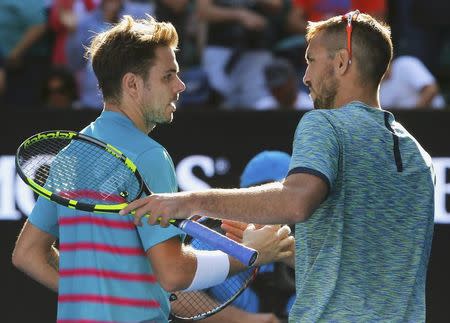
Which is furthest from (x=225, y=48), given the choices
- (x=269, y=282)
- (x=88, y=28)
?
(x=269, y=282)

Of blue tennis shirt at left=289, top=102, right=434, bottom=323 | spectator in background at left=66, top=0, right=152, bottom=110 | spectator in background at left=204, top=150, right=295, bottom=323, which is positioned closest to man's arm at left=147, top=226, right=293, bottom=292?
blue tennis shirt at left=289, top=102, right=434, bottom=323

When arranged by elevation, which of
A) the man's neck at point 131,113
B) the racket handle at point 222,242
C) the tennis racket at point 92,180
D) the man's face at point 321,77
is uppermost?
the man's face at point 321,77

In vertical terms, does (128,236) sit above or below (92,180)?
below

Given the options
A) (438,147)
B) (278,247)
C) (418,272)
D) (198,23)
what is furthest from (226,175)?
(418,272)

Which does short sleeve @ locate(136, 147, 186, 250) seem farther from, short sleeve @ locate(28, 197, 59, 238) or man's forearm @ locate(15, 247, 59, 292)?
man's forearm @ locate(15, 247, 59, 292)

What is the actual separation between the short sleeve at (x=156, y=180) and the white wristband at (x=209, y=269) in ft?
0.47

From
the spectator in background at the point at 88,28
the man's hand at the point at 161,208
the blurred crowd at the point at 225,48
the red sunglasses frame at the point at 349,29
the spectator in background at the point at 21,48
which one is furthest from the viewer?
the spectator in background at the point at 88,28

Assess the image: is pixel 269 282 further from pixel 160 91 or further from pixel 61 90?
pixel 61 90

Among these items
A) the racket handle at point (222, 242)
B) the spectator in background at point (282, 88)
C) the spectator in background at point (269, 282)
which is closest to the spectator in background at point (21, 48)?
the spectator in background at point (282, 88)

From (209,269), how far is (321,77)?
83 centimetres

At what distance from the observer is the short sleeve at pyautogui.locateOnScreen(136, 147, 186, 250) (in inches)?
159

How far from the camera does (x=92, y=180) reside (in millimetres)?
4211

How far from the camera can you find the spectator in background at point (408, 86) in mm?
8766

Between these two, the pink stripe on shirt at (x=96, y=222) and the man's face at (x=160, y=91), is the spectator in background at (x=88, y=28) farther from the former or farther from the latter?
the pink stripe on shirt at (x=96, y=222)
